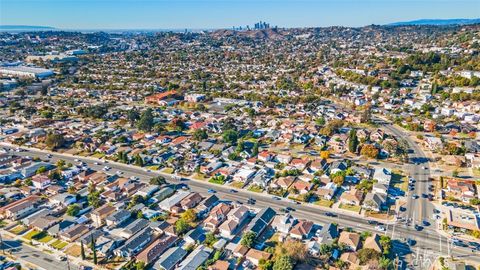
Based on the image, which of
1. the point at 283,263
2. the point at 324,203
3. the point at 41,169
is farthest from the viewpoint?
the point at 41,169

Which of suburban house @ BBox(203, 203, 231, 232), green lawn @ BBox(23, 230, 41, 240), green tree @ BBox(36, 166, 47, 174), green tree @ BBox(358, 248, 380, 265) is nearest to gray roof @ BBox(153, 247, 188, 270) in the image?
suburban house @ BBox(203, 203, 231, 232)

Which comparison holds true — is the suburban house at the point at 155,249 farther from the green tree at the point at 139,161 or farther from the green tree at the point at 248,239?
the green tree at the point at 139,161

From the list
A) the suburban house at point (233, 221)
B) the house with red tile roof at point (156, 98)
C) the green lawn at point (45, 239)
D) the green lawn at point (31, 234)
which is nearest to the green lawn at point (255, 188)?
the suburban house at point (233, 221)

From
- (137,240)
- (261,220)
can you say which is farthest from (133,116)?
(261,220)

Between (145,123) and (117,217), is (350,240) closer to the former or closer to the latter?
(117,217)

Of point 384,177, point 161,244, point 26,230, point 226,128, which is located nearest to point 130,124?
point 226,128

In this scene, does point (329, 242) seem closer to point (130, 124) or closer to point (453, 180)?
point (453, 180)
